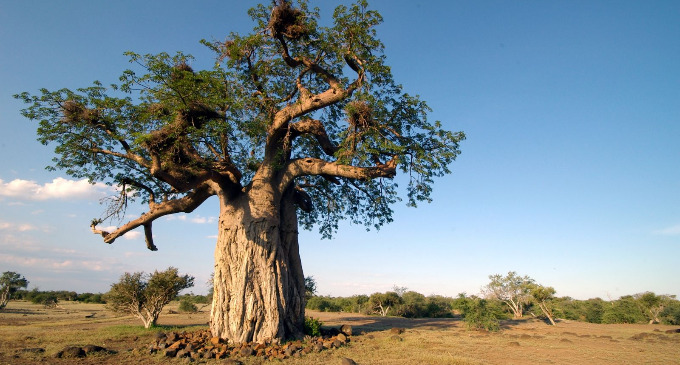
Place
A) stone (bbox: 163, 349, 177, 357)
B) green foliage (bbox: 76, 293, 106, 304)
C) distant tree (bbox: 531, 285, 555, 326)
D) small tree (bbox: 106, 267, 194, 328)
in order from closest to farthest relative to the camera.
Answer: stone (bbox: 163, 349, 177, 357) < small tree (bbox: 106, 267, 194, 328) < distant tree (bbox: 531, 285, 555, 326) < green foliage (bbox: 76, 293, 106, 304)

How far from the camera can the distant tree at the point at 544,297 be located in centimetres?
1831

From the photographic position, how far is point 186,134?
327 inches

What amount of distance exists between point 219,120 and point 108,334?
321 inches

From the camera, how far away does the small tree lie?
13.4 meters

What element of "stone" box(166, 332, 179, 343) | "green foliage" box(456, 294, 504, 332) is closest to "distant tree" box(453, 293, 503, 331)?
"green foliage" box(456, 294, 504, 332)

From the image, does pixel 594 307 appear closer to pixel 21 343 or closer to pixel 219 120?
pixel 219 120

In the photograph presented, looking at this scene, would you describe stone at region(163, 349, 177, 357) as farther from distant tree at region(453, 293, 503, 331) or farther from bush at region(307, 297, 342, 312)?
bush at region(307, 297, 342, 312)

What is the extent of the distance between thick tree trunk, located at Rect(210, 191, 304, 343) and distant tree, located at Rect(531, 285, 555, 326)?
14389 mm

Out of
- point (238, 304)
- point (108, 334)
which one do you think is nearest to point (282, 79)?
point (238, 304)

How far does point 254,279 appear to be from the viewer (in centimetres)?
913

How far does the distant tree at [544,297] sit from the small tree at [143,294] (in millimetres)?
17782

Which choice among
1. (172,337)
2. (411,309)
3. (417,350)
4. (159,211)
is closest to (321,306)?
(411,309)

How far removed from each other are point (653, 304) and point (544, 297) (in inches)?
354

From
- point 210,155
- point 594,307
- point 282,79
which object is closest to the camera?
point 210,155
